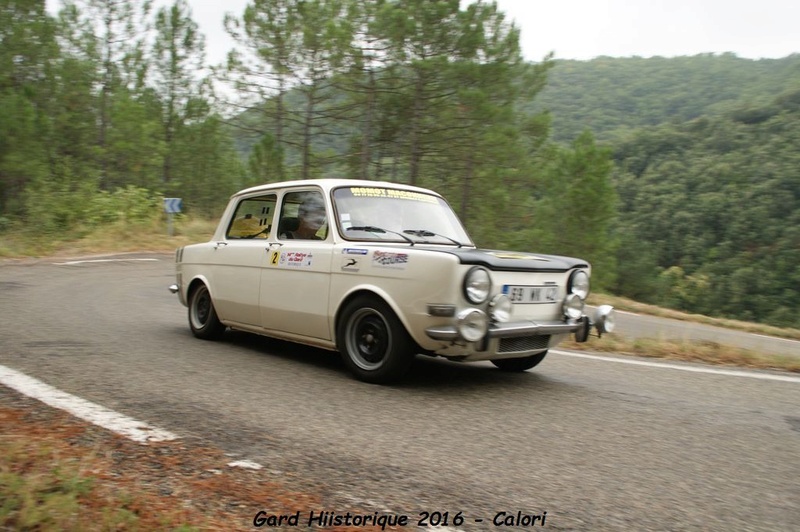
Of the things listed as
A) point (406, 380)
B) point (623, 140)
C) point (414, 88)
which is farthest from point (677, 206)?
point (406, 380)

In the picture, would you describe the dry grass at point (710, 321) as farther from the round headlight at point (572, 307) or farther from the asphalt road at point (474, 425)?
the round headlight at point (572, 307)

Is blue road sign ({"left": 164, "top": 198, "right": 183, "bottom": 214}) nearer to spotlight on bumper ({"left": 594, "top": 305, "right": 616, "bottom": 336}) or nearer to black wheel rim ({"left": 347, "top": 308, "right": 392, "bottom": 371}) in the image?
black wheel rim ({"left": 347, "top": 308, "right": 392, "bottom": 371})

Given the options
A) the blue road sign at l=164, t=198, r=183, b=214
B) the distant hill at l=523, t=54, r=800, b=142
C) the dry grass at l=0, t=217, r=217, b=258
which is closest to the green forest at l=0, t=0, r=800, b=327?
the dry grass at l=0, t=217, r=217, b=258

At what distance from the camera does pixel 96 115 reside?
101 ft

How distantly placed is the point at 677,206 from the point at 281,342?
64.8m

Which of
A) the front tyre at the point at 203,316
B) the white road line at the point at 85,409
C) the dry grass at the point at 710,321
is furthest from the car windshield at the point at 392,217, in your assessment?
the dry grass at the point at 710,321

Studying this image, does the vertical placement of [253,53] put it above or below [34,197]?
above

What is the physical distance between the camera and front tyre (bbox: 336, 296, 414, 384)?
494 centimetres

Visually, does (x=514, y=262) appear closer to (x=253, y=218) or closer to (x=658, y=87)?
(x=253, y=218)

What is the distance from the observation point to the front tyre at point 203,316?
693 centimetres

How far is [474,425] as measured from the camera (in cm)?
418

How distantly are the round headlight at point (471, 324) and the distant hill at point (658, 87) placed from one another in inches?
3511

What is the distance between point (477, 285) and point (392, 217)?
1.38m

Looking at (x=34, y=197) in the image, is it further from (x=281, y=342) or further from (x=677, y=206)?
(x=677, y=206)
